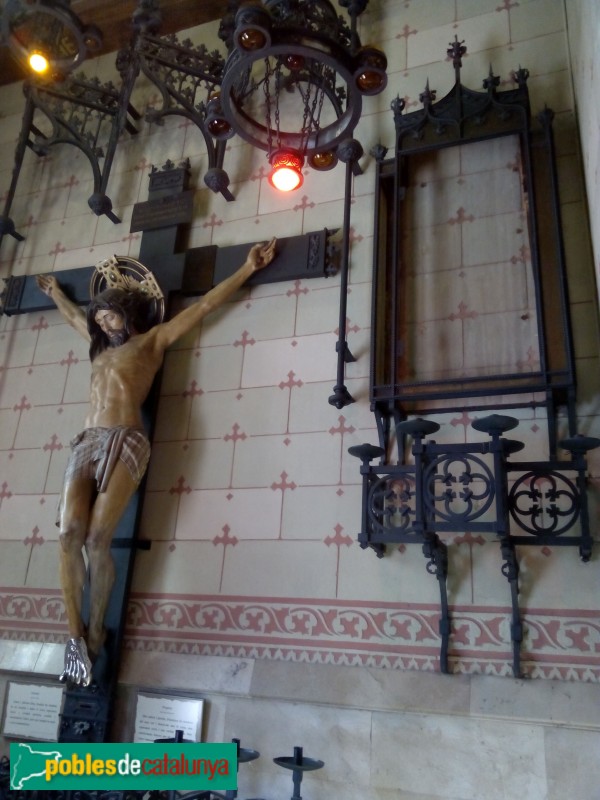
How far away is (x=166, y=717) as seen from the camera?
113 inches

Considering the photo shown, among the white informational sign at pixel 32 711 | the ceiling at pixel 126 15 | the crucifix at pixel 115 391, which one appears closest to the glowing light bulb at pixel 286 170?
the crucifix at pixel 115 391

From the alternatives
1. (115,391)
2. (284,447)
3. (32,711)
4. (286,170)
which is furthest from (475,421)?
(32,711)

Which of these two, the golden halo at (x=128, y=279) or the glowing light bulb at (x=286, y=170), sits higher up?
the glowing light bulb at (x=286, y=170)

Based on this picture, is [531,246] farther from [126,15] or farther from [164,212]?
[126,15]

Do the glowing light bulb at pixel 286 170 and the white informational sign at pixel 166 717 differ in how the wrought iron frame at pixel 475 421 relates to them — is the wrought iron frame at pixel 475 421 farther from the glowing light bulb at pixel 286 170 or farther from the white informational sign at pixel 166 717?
the white informational sign at pixel 166 717

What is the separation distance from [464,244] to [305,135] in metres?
0.95

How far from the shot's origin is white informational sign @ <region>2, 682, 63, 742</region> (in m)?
3.06

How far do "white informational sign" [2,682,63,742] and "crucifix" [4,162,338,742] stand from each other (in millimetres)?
131

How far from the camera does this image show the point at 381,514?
268 centimetres

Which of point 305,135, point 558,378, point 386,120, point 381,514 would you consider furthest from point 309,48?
point 381,514

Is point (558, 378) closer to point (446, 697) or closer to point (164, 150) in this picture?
point (446, 697)

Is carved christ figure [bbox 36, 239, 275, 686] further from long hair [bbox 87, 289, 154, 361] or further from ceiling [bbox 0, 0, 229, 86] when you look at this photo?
ceiling [bbox 0, 0, 229, 86]

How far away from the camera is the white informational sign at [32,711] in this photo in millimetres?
3057

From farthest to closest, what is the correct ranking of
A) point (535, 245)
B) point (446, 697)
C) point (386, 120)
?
1. point (386, 120)
2. point (535, 245)
3. point (446, 697)
